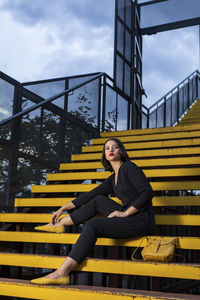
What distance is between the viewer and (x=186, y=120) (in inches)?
369

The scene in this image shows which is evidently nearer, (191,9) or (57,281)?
(57,281)

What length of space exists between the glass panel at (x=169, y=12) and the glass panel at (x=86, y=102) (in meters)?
3.65

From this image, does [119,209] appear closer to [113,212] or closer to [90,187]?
[113,212]

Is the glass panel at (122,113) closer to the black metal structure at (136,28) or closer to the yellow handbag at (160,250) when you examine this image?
the black metal structure at (136,28)

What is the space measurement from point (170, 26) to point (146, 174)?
21.3 ft

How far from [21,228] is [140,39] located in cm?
714

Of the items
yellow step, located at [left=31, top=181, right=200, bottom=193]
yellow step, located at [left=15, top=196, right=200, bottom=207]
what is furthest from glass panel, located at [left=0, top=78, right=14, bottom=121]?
yellow step, located at [left=15, top=196, right=200, bottom=207]

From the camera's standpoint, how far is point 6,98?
520 centimetres

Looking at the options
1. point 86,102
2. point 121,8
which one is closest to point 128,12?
point 121,8

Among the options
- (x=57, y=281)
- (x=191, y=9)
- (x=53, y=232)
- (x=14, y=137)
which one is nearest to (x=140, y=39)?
(x=191, y=9)

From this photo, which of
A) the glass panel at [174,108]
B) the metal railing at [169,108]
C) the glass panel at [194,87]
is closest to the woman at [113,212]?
the metal railing at [169,108]

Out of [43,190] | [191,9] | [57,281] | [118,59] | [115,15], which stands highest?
[191,9]

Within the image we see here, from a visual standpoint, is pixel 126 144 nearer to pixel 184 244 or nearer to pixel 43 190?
pixel 43 190

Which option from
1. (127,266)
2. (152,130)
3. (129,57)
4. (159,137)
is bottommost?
(127,266)
